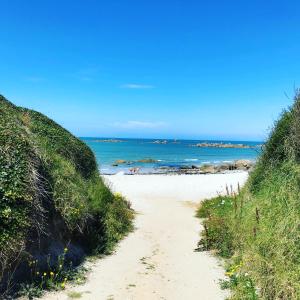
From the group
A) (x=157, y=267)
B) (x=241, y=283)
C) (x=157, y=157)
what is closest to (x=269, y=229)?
(x=241, y=283)

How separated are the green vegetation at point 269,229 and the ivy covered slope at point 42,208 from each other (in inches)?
134

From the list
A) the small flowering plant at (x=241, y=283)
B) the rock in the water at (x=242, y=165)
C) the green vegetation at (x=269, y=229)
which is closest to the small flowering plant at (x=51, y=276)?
the small flowering plant at (x=241, y=283)

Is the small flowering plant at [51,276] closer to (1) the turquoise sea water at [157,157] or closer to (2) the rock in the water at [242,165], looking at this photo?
(1) the turquoise sea water at [157,157]

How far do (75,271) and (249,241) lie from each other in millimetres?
4182

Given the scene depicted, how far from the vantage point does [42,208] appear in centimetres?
907

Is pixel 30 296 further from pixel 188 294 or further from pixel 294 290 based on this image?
pixel 294 290

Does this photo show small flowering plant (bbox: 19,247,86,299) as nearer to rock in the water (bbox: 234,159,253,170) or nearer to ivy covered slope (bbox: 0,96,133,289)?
ivy covered slope (bbox: 0,96,133,289)

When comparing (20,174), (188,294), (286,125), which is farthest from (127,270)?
(286,125)

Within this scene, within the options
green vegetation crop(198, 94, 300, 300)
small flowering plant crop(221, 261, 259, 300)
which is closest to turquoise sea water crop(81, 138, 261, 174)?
green vegetation crop(198, 94, 300, 300)

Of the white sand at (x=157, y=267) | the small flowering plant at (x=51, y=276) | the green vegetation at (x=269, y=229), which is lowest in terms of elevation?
the white sand at (x=157, y=267)

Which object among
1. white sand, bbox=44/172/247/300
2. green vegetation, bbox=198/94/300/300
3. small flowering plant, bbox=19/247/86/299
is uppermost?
green vegetation, bbox=198/94/300/300

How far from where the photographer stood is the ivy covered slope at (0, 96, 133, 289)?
7.93 meters

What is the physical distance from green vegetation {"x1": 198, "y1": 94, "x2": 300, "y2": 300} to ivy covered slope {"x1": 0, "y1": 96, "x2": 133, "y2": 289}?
340 centimetres

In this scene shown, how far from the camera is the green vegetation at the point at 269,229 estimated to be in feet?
23.6
